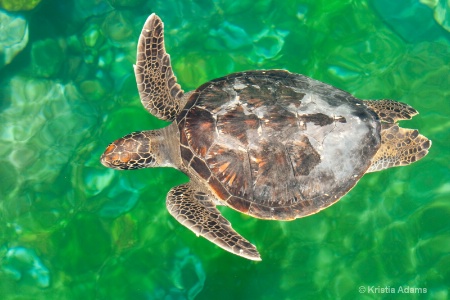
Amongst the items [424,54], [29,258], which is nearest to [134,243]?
[29,258]

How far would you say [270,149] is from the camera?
14.2ft

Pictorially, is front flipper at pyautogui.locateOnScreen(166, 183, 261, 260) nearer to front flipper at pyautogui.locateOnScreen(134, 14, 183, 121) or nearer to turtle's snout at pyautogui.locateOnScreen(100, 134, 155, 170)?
turtle's snout at pyautogui.locateOnScreen(100, 134, 155, 170)

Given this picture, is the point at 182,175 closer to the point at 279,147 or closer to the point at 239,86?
the point at 239,86

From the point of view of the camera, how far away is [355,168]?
4480mm

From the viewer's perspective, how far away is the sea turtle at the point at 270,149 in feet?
14.2

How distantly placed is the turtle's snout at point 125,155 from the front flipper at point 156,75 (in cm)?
55

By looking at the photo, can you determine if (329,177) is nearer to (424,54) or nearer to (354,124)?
(354,124)

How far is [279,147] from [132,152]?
1.69m

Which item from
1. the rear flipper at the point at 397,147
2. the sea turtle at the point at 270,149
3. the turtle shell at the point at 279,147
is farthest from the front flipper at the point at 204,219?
the rear flipper at the point at 397,147

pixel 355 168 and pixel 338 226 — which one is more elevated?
pixel 355 168

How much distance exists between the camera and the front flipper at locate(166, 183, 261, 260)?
14.2 feet

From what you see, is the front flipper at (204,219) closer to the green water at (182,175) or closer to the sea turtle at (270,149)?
the sea turtle at (270,149)

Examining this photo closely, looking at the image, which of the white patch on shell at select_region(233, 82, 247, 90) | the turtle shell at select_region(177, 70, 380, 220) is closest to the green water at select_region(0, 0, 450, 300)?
the turtle shell at select_region(177, 70, 380, 220)

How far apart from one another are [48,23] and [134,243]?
139 inches
